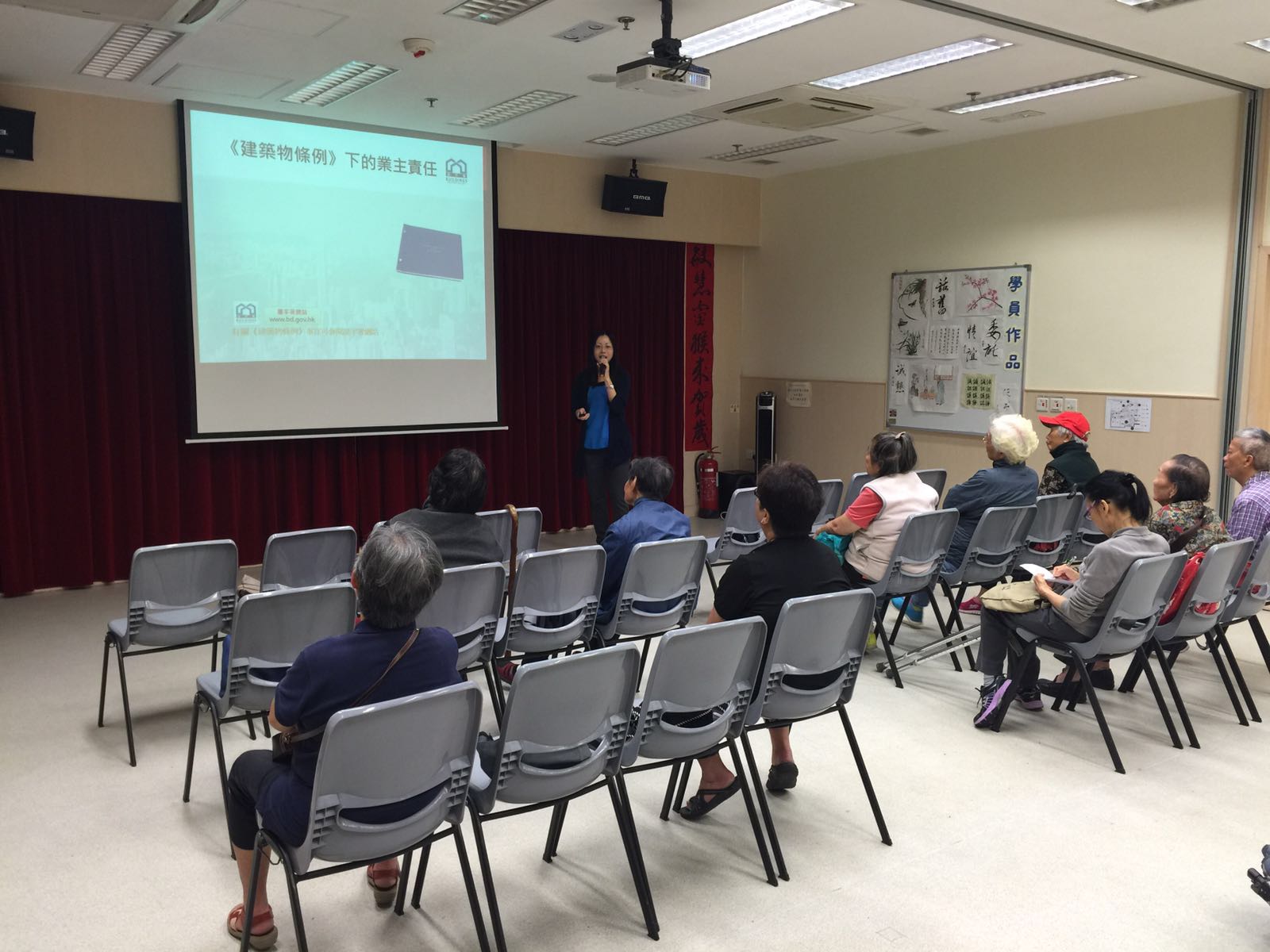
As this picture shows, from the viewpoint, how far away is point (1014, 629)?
160 inches

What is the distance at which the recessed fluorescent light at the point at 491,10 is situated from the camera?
448cm

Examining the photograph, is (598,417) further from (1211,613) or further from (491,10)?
(1211,613)

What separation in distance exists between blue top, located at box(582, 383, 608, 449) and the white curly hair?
2977 mm

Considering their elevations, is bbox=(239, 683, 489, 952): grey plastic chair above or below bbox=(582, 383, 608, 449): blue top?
below

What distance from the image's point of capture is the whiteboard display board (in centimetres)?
743

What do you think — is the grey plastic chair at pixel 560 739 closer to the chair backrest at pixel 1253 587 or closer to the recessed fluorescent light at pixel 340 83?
the chair backrest at pixel 1253 587

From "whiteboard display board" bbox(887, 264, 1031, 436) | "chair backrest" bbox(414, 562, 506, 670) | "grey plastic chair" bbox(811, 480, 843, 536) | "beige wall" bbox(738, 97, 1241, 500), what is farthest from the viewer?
Result: "whiteboard display board" bbox(887, 264, 1031, 436)

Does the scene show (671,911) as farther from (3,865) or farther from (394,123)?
(394,123)

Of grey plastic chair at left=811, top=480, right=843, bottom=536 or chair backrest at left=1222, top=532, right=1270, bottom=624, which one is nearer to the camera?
chair backrest at left=1222, top=532, right=1270, bottom=624

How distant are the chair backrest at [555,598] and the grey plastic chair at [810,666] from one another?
862 mm

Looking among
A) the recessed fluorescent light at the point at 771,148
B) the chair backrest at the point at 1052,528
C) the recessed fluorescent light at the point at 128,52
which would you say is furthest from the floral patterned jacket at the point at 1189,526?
the recessed fluorescent light at the point at 128,52

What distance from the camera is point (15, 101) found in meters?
5.81

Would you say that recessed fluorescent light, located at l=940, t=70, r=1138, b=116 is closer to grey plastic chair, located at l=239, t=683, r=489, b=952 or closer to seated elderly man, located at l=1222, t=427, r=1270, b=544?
seated elderly man, located at l=1222, t=427, r=1270, b=544

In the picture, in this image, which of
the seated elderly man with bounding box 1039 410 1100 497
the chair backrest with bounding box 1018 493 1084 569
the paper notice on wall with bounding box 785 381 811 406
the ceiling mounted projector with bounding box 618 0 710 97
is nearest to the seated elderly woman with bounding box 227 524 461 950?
the ceiling mounted projector with bounding box 618 0 710 97
